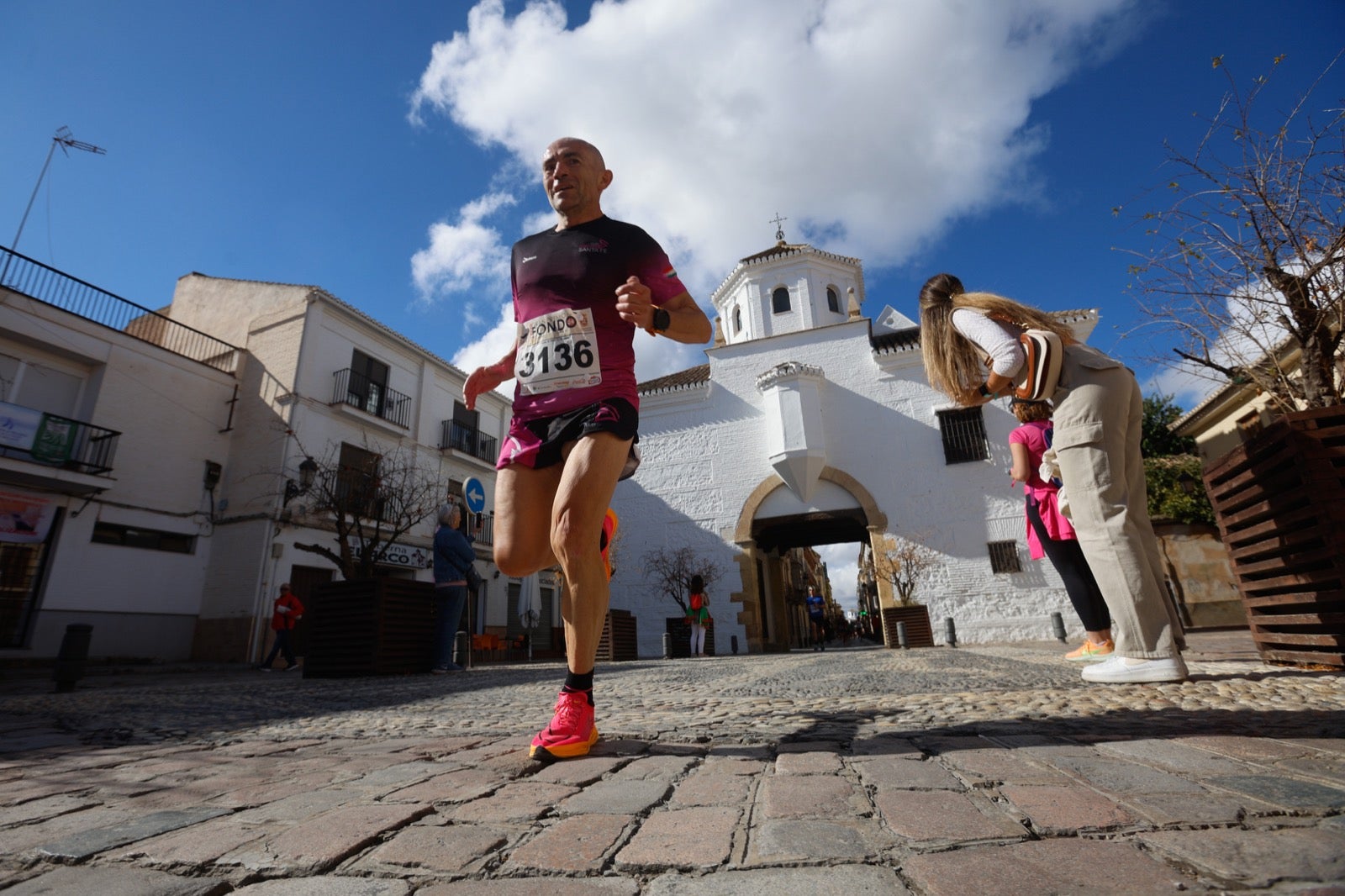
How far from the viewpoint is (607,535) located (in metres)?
2.46

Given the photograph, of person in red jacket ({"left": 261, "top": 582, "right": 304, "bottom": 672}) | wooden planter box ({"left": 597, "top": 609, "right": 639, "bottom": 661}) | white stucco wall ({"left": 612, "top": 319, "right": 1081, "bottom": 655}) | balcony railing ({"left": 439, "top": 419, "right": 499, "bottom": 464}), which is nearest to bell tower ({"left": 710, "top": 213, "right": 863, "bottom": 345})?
white stucco wall ({"left": 612, "top": 319, "right": 1081, "bottom": 655})

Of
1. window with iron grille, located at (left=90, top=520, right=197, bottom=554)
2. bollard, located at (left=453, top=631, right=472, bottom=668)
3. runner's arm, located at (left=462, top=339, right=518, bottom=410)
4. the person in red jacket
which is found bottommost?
bollard, located at (left=453, top=631, right=472, bottom=668)

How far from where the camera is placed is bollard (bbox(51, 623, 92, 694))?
6779 mm

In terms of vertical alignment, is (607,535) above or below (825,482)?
below

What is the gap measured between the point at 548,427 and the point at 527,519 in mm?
331

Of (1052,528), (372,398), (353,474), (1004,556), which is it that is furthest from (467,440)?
(1052,528)

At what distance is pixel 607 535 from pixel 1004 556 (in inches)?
652

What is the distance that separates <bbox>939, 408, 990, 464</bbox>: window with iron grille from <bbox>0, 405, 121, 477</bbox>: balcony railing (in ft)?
61.6

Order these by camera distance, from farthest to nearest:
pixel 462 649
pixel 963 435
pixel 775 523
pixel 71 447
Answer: pixel 775 523
pixel 963 435
pixel 71 447
pixel 462 649

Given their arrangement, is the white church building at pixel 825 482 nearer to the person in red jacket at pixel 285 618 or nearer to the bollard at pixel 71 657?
the person in red jacket at pixel 285 618

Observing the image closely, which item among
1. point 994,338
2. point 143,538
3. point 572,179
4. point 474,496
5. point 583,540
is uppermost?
point 143,538

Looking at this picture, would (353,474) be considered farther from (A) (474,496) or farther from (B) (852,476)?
(B) (852,476)

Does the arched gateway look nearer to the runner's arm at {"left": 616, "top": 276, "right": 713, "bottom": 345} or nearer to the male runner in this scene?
the runner's arm at {"left": 616, "top": 276, "right": 713, "bottom": 345}

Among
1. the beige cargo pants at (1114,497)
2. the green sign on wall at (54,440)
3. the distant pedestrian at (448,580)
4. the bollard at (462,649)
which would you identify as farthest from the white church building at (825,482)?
the beige cargo pants at (1114,497)
